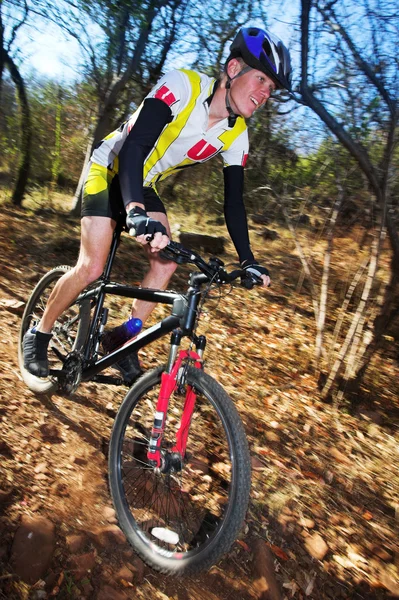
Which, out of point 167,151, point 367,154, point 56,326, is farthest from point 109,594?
point 367,154

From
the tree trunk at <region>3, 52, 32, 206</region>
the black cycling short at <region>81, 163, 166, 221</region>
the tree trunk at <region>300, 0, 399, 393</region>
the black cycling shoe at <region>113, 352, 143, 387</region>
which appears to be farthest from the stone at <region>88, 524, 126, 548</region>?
the tree trunk at <region>3, 52, 32, 206</region>

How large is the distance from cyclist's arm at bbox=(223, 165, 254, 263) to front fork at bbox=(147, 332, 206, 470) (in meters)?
0.79

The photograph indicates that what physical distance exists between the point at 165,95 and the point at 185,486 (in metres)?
2.35

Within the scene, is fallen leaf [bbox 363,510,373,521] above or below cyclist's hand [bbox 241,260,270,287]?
below

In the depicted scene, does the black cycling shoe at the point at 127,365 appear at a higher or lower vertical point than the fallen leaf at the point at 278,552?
higher

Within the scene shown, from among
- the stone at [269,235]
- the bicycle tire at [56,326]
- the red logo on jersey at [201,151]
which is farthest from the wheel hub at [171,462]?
the stone at [269,235]

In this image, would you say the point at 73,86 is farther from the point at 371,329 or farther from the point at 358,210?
the point at 371,329

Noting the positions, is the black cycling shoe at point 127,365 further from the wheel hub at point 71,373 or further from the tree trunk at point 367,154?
the tree trunk at point 367,154

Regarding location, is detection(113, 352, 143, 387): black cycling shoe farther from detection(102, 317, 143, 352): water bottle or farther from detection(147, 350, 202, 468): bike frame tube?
detection(147, 350, 202, 468): bike frame tube

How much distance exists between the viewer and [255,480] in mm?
2965

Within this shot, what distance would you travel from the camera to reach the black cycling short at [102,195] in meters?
2.63

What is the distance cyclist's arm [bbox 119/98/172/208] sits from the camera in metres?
2.19

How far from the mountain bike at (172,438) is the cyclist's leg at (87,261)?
9cm

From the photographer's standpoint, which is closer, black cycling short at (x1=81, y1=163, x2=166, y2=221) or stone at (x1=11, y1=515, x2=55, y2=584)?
stone at (x1=11, y1=515, x2=55, y2=584)
